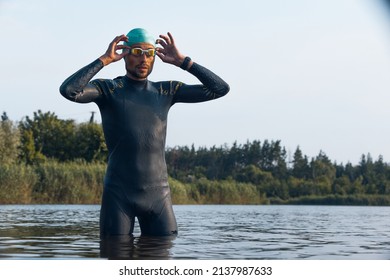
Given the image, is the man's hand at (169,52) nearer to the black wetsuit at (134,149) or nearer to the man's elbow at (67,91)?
the black wetsuit at (134,149)

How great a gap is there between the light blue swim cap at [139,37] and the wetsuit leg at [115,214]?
5.41ft

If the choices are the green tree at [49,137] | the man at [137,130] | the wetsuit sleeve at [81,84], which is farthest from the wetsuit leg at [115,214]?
the green tree at [49,137]

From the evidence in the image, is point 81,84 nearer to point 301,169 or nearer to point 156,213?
point 156,213

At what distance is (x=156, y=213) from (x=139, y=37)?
1957 millimetres

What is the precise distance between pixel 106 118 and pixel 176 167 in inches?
2360

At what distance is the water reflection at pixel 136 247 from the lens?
21.9ft

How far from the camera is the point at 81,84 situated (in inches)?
291

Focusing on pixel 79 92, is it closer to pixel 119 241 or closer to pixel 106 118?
pixel 106 118

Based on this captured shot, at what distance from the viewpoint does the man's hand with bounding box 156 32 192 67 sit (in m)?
7.92

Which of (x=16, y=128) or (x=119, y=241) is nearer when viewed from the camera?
(x=119, y=241)

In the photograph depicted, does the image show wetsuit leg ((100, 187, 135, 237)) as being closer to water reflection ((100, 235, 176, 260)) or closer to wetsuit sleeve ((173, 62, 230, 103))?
water reflection ((100, 235, 176, 260))

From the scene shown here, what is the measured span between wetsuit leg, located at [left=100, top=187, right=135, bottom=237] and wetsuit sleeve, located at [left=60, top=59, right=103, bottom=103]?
1.10 m

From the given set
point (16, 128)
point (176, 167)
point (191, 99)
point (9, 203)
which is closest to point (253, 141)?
point (176, 167)

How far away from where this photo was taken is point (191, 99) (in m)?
8.20
